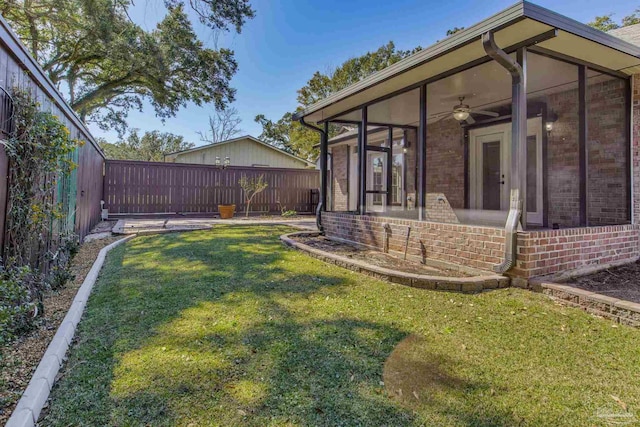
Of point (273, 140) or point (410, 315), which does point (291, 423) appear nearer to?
point (410, 315)

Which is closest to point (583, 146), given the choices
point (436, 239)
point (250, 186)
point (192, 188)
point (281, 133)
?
point (436, 239)

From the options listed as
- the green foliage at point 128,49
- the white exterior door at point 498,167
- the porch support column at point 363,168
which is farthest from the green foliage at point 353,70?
the porch support column at point 363,168

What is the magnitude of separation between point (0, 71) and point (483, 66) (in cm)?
502

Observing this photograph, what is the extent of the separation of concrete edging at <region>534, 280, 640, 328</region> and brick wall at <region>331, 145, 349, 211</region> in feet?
28.3

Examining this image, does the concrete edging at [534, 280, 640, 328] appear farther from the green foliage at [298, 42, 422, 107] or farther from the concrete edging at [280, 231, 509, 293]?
the green foliage at [298, 42, 422, 107]

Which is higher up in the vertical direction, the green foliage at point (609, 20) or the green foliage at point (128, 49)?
the green foliage at point (609, 20)

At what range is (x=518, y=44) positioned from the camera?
3789 mm

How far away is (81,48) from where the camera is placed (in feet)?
42.7

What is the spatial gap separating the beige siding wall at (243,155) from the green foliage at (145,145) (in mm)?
20906

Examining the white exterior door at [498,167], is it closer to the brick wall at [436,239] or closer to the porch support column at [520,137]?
the brick wall at [436,239]

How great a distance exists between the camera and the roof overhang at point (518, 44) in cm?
332

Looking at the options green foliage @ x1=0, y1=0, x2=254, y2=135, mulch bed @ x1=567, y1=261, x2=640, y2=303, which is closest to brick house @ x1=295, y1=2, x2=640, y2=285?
mulch bed @ x1=567, y1=261, x2=640, y2=303

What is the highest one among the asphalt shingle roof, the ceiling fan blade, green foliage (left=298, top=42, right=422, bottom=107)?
green foliage (left=298, top=42, right=422, bottom=107)

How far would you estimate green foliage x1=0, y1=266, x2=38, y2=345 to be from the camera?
195 centimetres
